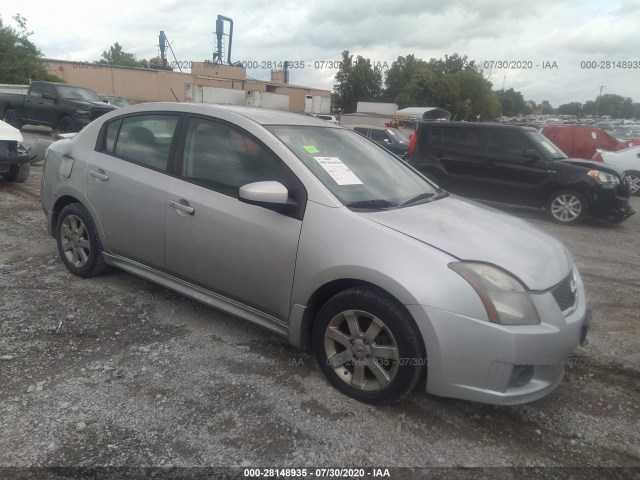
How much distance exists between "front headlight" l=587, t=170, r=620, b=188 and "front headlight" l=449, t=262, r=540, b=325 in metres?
6.95

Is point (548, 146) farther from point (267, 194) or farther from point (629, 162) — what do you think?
point (267, 194)

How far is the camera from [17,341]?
10.9 feet

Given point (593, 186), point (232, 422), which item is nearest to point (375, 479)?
point (232, 422)

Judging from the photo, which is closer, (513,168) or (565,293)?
(565,293)

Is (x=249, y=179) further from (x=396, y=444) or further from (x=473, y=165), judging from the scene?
(x=473, y=165)

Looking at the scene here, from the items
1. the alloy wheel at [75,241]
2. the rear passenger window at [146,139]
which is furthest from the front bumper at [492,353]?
the alloy wheel at [75,241]

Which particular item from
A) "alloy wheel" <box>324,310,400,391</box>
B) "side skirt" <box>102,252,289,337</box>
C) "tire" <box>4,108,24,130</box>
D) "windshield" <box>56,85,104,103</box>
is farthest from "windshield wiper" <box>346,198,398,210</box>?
"tire" <box>4,108,24,130</box>

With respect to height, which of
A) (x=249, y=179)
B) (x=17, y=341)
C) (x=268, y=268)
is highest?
(x=249, y=179)

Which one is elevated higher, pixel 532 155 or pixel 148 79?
pixel 148 79

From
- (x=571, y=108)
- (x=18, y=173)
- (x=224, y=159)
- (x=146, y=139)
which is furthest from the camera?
(x=571, y=108)

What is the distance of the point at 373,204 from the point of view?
3119 mm

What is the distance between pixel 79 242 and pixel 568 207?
773 centimetres

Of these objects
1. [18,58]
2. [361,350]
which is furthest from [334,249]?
[18,58]

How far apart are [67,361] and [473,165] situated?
→ 310 inches
